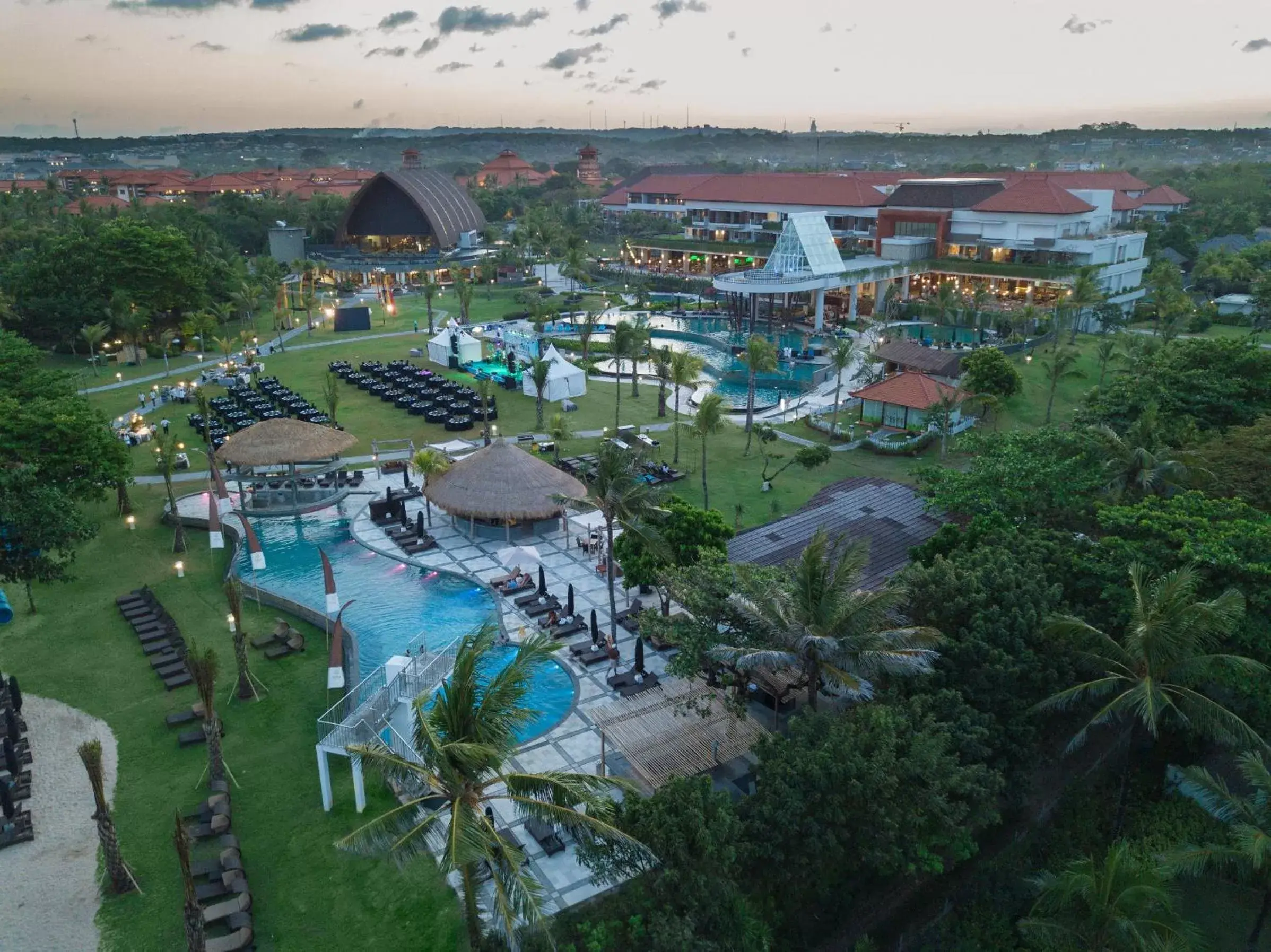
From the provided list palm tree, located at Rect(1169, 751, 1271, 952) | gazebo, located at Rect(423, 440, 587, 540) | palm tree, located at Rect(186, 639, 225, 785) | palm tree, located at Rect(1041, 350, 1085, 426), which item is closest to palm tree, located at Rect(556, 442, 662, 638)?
gazebo, located at Rect(423, 440, 587, 540)

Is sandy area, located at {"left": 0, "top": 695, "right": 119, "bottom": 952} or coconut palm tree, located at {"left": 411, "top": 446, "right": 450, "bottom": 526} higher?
coconut palm tree, located at {"left": 411, "top": 446, "right": 450, "bottom": 526}

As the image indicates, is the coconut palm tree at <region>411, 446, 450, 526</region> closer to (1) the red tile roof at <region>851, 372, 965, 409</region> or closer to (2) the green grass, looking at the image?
(2) the green grass

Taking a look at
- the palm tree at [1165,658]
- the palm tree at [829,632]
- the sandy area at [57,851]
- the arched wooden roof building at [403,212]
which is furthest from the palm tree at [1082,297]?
the arched wooden roof building at [403,212]

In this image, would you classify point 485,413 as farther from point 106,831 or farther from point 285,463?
point 106,831

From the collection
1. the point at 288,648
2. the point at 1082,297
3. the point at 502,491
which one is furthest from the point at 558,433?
the point at 1082,297

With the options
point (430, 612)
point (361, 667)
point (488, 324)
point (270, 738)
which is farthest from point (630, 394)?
point (270, 738)

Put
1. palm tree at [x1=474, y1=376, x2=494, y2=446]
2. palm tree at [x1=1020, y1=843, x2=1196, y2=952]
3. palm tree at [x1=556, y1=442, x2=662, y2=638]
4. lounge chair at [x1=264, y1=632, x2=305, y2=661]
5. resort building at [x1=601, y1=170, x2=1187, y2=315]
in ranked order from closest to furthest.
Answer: palm tree at [x1=1020, y1=843, x2=1196, y2=952], palm tree at [x1=556, y1=442, x2=662, y2=638], lounge chair at [x1=264, y1=632, x2=305, y2=661], palm tree at [x1=474, y1=376, x2=494, y2=446], resort building at [x1=601, y1=170, x2=1187, y2=315]

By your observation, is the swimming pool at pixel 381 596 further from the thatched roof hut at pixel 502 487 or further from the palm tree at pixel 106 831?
the palm tree at pixel 106 831
